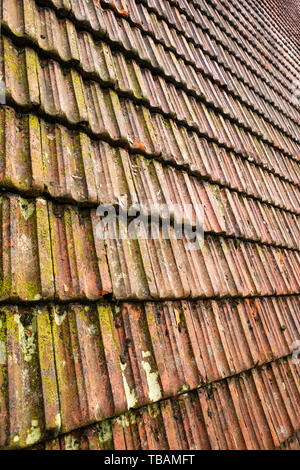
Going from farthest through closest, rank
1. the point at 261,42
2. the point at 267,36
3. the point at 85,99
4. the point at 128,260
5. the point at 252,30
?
1. the point at 267,36
2. the point at 261,42
3. the point at 252,30
4. the point at 85,99
5. the point at 128,260

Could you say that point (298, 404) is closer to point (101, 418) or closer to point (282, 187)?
point (101, 418)

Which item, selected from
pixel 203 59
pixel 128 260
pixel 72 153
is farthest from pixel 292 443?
pixel 203 59

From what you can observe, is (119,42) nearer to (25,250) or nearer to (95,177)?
(95,177)

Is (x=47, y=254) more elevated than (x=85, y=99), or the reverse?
(x=85, y=99)

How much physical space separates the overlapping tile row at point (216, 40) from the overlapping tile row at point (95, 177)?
55.1 inches

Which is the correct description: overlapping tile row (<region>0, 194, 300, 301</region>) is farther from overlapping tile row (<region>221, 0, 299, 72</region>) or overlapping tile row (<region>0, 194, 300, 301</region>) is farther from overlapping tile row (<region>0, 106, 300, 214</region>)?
overlapping tile row (<region>221, 0, 299, 72</region>)

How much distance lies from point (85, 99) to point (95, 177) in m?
0.47

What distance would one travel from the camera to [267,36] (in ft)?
17.1

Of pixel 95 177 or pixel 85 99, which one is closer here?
pixel 95 177

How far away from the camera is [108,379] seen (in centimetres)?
108

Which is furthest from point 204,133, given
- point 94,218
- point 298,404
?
point 298,404

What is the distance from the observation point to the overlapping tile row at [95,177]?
1163mm

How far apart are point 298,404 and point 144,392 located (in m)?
1.41

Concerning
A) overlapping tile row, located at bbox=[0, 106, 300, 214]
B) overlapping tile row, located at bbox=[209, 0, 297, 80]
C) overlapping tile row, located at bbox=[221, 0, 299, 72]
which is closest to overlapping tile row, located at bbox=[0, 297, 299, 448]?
overlapping tile row, located at bbox=[0, 106, 300, 214]
